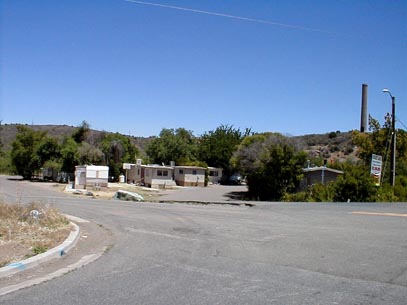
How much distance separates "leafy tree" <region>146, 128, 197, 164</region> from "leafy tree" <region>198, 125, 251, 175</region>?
6.36ft

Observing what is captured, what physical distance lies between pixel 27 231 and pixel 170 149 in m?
70.5

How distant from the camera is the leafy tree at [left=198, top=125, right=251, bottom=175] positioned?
82938 mm

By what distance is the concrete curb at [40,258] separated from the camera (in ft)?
26.7

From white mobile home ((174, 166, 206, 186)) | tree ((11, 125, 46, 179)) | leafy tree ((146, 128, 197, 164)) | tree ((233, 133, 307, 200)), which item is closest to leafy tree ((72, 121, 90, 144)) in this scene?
tree ((11, 125, 46, 179))

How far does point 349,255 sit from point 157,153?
74369mm

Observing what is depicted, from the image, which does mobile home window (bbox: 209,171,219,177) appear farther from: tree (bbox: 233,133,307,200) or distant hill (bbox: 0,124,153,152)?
distant hill (bbox: 0,124,153,152)

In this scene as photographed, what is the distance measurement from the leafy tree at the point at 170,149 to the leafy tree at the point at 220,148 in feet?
6.36

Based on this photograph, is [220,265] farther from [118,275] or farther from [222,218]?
[222,218]

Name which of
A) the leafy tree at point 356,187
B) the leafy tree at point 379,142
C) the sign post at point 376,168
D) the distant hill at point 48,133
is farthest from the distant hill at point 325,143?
the sign post at point 376,168

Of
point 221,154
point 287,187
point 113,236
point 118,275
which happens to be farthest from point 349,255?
point 221,154

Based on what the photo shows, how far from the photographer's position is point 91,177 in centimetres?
5647

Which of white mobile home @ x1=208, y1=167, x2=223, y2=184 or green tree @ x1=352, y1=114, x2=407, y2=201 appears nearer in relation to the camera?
green tree @ x1=352, y1=114, x2=407, y2=201

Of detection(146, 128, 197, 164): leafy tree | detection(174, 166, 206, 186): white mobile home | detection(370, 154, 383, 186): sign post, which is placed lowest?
detection(174, 166, 206, 186): white mobile home

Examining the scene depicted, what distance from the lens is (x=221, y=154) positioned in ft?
272
